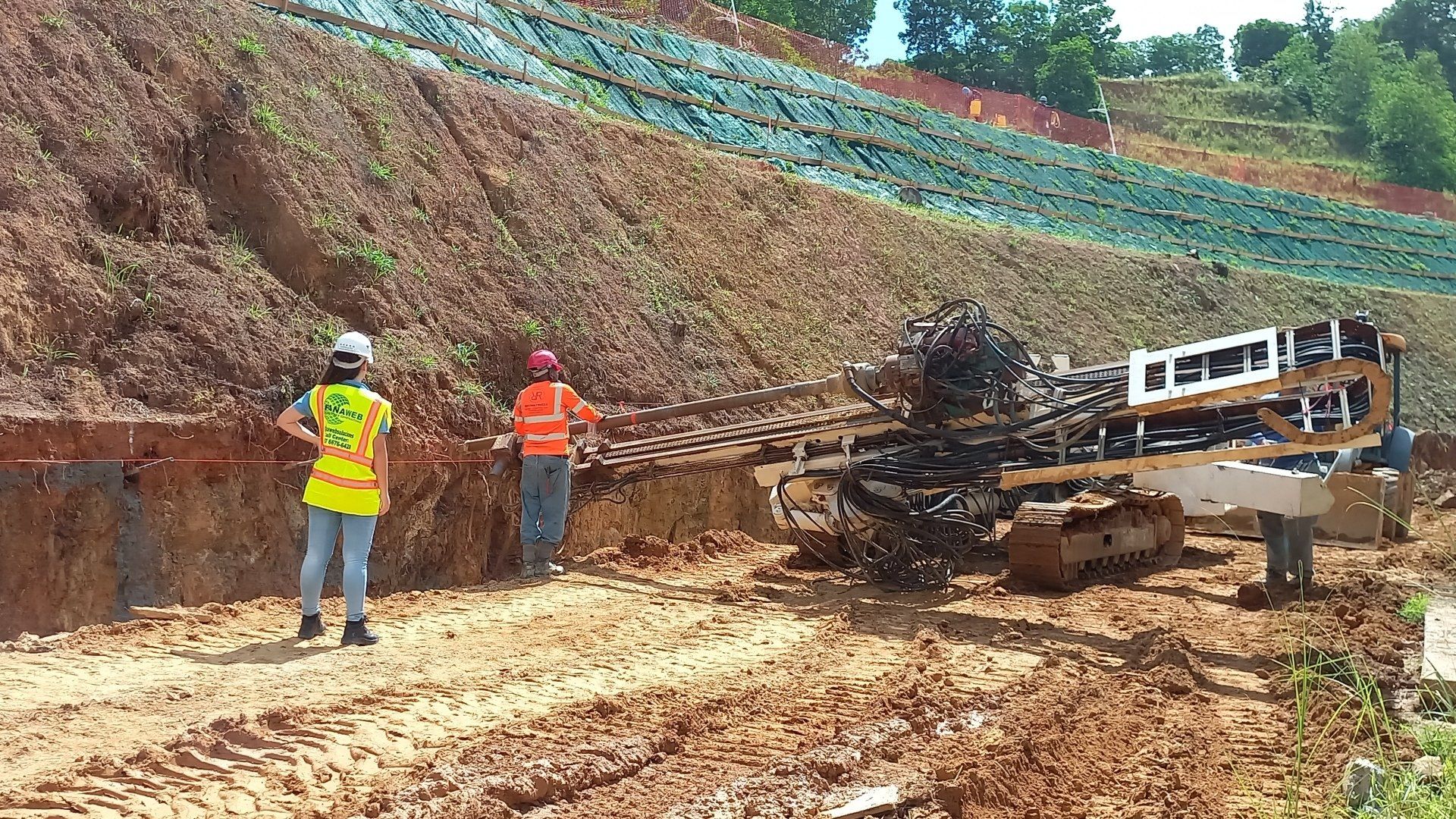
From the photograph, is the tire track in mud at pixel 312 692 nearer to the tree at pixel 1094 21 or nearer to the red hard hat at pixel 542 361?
the red hard hat at pixel 542 361

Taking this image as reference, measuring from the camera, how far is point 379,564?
9.34m

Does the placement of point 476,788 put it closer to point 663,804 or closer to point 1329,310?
point 663,804

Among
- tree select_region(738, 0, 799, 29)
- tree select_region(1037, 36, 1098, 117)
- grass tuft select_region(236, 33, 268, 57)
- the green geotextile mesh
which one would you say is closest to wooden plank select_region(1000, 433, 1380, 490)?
grass tuft select_region(236, 33, 268, 57)

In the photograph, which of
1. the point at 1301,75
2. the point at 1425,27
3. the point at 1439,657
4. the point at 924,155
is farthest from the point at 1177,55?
the point at 1439,657

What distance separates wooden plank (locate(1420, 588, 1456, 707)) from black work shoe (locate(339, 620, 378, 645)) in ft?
18.0

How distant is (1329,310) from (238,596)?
29206 mm

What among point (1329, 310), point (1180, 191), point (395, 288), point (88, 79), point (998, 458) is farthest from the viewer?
point (1180, 191)

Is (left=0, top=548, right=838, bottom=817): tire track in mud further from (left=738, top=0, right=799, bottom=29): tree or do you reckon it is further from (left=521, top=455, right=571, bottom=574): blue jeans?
(left=738, top=0, right=799, bottom=29): tree

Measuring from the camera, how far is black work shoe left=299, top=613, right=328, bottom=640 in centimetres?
706

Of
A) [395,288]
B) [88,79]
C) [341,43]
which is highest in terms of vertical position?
[341,43]

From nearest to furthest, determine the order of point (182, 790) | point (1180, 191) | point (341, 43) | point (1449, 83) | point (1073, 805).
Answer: point (182, 790) < point (1073, 805) < point (341, 43) < point (1180, 191) < point (1449, 83)

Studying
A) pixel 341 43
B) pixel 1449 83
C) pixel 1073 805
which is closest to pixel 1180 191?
pixel 341 43

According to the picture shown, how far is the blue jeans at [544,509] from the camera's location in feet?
32.8

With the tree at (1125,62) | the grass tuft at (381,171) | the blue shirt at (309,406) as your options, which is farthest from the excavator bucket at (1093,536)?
the tree at (1125,62)
